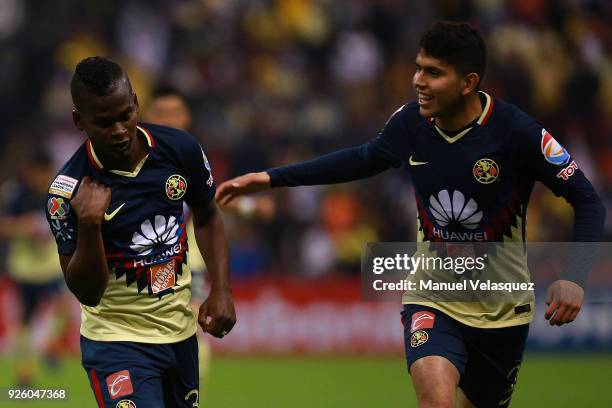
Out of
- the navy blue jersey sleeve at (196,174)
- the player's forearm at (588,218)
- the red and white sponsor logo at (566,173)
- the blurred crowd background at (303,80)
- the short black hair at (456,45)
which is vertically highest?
the blurred crowd background at (303,80)

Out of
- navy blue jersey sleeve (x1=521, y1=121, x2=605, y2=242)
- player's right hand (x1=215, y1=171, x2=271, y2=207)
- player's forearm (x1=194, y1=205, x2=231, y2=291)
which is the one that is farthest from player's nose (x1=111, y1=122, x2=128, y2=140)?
navy blue jersey sleeve (x1=521, y1=121, x2=605, y2=242)

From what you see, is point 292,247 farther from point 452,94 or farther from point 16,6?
point 452,94

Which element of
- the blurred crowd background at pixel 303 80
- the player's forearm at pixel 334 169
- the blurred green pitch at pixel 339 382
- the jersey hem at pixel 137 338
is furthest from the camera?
the blurred crowd background at pixel 303 80

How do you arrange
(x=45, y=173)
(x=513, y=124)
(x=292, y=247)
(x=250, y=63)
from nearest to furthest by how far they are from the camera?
(x=513, y=124)
(x=45, y=173)
(x=292, y=247)
(x=250, y=63)

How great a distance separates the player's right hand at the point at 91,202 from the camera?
524cm

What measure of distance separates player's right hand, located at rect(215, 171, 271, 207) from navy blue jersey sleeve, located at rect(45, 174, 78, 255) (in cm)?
125

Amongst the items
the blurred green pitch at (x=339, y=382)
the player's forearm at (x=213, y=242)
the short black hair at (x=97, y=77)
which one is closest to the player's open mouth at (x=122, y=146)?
the short black hair at (x=97, y=77)

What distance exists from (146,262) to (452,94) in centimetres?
183

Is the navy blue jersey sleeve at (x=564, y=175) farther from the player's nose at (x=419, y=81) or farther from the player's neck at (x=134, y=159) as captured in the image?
the player's neck at (x=134, y=159)

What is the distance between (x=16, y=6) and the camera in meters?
19.2

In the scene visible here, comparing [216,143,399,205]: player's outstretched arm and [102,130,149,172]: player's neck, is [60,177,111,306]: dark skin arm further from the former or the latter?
[216,143,399,205]: player's outstretched arm

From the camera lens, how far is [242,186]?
21.7ft

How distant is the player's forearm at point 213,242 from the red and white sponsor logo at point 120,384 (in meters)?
0.76

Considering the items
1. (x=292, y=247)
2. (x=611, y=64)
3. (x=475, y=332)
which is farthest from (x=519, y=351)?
(x=611, y=64)
